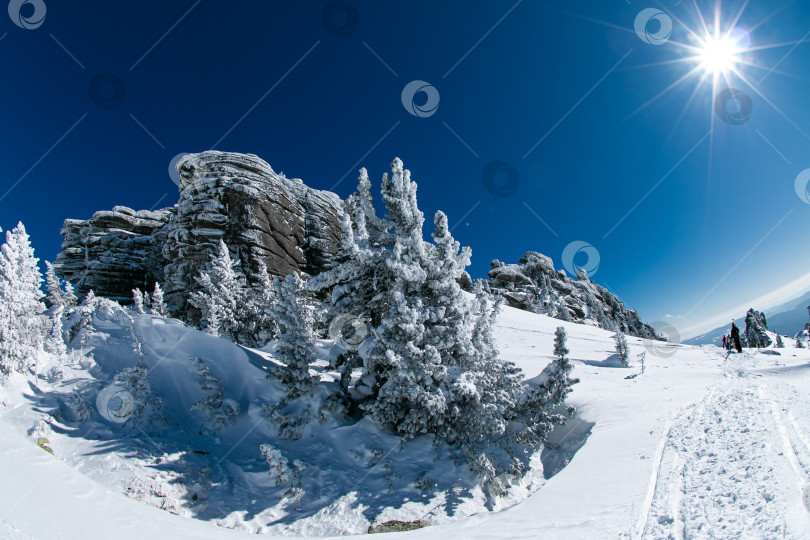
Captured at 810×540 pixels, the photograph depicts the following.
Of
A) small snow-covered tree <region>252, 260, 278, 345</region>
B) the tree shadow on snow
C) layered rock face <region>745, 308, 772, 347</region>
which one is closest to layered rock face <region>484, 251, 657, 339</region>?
layered rock face <region>745, 308, 772, 347</region>

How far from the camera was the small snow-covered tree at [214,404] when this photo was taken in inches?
471

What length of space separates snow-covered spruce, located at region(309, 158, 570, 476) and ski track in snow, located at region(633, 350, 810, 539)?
13.7 feet

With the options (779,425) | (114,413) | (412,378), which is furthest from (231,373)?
(779,425)

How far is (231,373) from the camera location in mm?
13922

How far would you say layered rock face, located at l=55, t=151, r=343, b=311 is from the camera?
3278 cm

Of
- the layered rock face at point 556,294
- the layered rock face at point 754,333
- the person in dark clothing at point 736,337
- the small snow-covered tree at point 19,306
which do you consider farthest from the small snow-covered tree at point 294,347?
the layered rock face at point 754,333

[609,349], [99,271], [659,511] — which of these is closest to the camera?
[659,511]

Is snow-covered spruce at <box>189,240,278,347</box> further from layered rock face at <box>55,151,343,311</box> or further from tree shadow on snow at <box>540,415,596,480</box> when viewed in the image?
tree shadow on snow at <box>540,415,596,480</box>

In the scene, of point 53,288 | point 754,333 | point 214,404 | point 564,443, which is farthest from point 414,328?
point 754,333

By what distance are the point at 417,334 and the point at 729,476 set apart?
25.4ft

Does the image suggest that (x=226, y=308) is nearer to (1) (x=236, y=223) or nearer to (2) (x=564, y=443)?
(1) (x=236, y=223)

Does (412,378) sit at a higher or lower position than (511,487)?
higher

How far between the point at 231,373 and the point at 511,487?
11.3 metres

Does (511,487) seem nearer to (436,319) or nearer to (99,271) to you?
(436,319)
